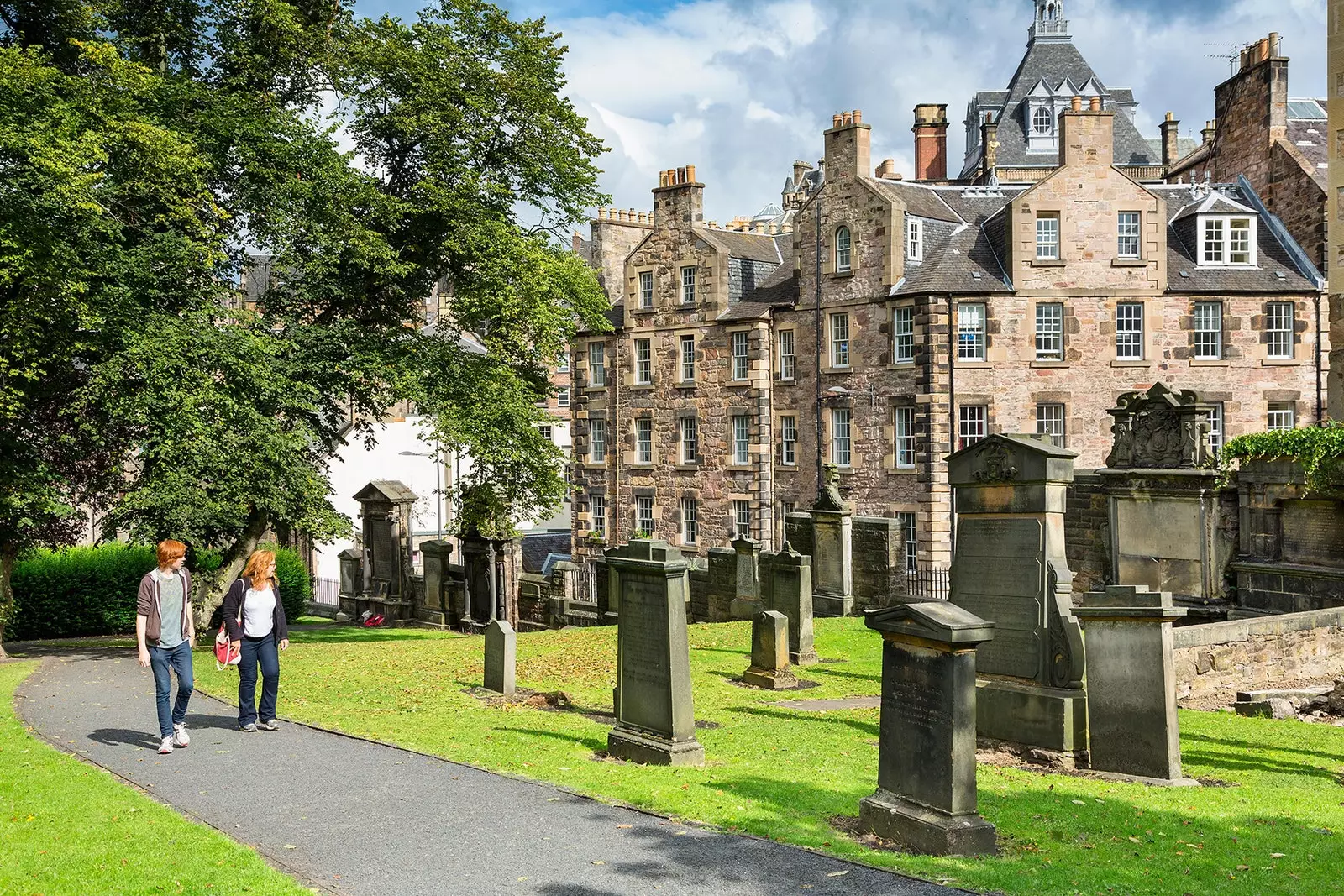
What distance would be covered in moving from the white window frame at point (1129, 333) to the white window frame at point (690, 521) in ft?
54.3

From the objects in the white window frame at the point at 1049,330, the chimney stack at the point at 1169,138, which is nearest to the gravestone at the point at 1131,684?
the white window frame at the point at 1049,330

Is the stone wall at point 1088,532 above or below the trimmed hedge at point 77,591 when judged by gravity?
above

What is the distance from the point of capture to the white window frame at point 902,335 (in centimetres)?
3900

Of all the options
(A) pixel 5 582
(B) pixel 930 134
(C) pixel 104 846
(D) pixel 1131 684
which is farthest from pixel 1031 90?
(C) pixel 104 846

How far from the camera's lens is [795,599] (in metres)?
19.8

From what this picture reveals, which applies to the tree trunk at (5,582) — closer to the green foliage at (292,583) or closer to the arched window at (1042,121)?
the green foliage at (292,583)

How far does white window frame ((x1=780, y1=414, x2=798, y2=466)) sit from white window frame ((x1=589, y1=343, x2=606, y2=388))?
30.9 ft

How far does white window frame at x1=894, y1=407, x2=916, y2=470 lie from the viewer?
3909 cm

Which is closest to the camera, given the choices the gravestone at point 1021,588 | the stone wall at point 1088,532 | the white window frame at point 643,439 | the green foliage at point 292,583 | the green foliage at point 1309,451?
the gravestone at point 1021,588

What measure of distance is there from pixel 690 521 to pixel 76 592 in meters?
22.4

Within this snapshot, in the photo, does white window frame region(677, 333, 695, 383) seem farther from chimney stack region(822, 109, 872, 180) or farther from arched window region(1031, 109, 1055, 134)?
arched window region(1031, 109, 1055, 134)

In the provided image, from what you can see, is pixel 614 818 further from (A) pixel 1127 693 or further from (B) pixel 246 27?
(B) pixel 246 27

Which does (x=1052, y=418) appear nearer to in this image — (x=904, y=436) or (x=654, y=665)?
(x=904, y=436)

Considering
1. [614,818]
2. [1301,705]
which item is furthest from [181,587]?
[1301,705]
